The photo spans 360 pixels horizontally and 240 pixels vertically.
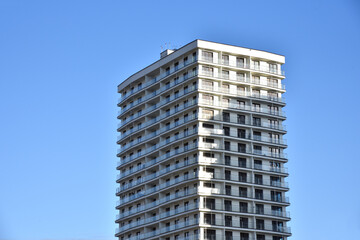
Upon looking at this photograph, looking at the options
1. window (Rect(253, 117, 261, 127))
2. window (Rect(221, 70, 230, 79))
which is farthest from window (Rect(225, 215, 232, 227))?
window (Rect(221, 70, 230, 79))

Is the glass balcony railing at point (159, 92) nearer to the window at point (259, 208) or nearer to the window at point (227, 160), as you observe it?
the window at point (227, 160)

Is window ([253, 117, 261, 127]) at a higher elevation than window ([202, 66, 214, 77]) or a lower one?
lower

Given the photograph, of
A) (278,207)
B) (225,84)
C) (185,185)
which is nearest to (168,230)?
(185,185)

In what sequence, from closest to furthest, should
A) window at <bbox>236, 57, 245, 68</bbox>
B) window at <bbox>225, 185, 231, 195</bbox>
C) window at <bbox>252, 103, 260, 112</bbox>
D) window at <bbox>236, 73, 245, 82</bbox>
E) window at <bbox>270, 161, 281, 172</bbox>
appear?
window at <bbox>225, 185, 231, 195</bbox>
window at <bbox>270, 161, 281, 172</bbox>
window at <bbox>252, 103, 260, 112</bbox>
window at <bbox>236, 73, 245, 82</bbox>
window at <bbox>236, 57, 245, 68</bbox>

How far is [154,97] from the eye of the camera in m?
Result: 118

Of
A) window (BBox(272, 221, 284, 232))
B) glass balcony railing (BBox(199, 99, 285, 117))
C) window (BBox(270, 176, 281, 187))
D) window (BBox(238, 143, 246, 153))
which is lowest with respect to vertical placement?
window (BBox(272, 221, 284, 232))

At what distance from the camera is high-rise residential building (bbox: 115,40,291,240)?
105 meters

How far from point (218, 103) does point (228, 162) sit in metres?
9.35

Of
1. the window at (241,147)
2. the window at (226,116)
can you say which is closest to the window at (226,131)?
the window at (226,116)

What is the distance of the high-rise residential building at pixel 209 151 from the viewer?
345ft

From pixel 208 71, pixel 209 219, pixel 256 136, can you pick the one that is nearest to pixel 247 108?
pixel 256 136

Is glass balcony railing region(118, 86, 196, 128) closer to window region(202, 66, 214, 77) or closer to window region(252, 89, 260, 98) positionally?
window region(202, 66, 214, 77)

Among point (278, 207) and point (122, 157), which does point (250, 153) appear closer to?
point (278, 207)

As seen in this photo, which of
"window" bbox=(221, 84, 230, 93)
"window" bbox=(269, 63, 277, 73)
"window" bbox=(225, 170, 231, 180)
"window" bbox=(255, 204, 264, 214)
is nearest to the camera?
"window" bbox=(255, 204, 264, 214)
